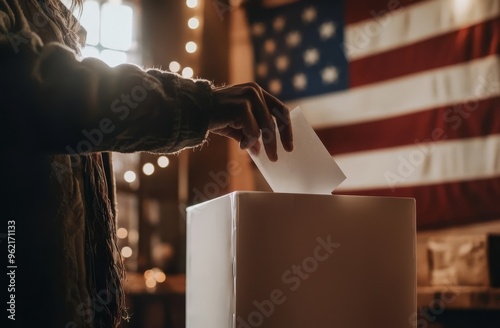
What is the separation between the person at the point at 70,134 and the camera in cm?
62

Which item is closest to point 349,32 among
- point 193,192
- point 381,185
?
point 381,185

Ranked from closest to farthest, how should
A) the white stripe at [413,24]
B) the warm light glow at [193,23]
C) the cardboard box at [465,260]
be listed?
the cardboard box at [465,260] < the white stripe at [413,24] < the warm light glow at [193,23]

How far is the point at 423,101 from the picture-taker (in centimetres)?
303

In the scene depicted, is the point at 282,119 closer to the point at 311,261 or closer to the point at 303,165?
the point at 303,165

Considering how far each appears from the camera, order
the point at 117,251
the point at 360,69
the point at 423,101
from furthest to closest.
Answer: the point at 360,69
the point at 423,101
the point at 117,251

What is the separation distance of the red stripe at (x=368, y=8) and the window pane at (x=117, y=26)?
5.30 ft

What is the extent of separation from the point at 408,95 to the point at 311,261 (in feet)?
8.31

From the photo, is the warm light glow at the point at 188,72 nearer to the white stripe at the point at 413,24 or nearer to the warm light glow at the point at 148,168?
the warm light glow at the point at 148,168

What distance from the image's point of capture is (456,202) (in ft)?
9.47

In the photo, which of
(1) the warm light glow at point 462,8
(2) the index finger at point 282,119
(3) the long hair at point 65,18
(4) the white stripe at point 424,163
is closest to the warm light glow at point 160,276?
(4) the white stripe at point 424,163

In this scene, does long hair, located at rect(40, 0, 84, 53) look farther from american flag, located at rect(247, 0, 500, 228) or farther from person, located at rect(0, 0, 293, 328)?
american flag, located at rect(247, 0, 500, 228)

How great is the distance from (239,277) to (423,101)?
2520 millimetres

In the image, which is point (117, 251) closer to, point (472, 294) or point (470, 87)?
point (472, 294)

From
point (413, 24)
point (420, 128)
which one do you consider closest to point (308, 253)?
point (420, 128)
